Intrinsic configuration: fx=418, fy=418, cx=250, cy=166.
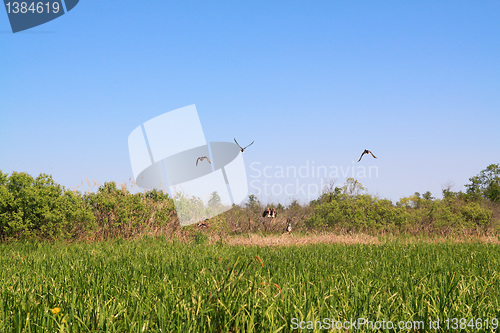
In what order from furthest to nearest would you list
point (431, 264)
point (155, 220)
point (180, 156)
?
point (155, 220)
point (180, 156)
point (431, 264)

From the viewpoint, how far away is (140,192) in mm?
13477

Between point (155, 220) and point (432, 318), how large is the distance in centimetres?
1115

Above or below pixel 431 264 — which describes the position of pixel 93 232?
above

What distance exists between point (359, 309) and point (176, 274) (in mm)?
2664

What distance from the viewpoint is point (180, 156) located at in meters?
11.3

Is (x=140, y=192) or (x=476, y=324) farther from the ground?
(x=140, y=192)

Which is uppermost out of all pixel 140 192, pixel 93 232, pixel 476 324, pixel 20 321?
pixel 140 192

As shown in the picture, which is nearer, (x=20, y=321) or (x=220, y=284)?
(x=20, y=321)

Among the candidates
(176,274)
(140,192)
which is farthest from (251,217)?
(176,274)

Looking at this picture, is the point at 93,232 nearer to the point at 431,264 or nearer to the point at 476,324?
the point at 431,264

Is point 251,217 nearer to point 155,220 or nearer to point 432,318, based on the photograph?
point 155,220

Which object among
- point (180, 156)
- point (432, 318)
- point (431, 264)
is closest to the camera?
point (432, 318)

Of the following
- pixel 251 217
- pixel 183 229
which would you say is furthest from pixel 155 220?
pixel 251 217

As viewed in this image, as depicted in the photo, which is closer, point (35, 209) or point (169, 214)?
point (35, 209)
